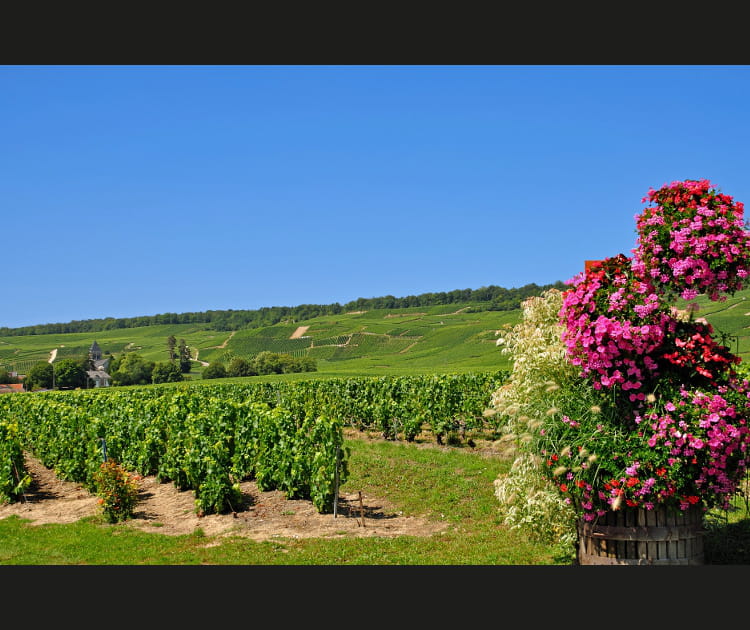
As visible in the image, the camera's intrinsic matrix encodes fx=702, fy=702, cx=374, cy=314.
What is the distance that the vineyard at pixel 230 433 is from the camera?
12602 mm

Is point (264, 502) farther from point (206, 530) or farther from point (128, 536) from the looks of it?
point (128, 536)

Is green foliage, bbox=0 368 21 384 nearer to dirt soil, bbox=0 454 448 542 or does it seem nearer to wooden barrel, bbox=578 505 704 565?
dirt soil, bbox=0 454 448 542

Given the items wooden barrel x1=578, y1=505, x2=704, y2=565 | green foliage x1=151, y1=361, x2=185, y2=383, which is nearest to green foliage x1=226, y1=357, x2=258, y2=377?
green foliage x1=151, y1=361, x2=185, y2=383

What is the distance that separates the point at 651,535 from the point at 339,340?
13086 cm

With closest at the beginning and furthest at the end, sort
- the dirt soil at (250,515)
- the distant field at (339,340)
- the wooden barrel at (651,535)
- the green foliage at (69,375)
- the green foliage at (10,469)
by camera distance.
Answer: the wooden barrel at (651,535), the dirt soil at (250,515), the green foliage at (10,469), the green foliage at (69,375), the distant field at (339,340)

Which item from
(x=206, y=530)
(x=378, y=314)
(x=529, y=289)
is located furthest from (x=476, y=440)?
(x=378, y=314)

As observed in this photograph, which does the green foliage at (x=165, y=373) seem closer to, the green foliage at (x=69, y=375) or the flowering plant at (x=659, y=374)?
the green foliage at (x=69, y=375)

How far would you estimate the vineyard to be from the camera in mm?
12602

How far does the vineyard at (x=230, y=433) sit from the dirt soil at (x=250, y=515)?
296 mm

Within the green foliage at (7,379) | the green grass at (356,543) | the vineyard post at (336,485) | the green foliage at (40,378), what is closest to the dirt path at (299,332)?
the green foliage at (7,379)

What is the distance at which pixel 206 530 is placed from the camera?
11414mm

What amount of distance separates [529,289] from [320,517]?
4847 inches

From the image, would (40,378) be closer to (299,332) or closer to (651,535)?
(299,332)

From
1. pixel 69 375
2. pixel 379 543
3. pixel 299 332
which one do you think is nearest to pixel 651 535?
pixel 379 543
